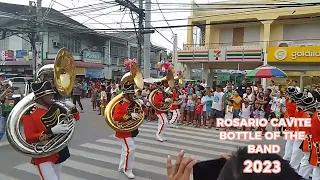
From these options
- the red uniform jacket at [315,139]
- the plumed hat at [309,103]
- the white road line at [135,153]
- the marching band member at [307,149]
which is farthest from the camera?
the white road line at [135,153]

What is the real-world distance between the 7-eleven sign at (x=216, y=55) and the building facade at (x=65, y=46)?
29.5ft

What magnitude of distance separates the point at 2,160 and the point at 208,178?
627cm

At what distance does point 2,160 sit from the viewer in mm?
6375

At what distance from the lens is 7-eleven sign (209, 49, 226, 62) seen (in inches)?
825

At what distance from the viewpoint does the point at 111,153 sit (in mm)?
7082

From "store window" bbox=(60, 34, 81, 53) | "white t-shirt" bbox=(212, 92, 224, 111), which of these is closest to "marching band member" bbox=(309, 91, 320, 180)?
"white t-shirt" bbox=(212, 92, 224, 111)

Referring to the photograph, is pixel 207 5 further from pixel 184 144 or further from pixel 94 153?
pixel 94 153

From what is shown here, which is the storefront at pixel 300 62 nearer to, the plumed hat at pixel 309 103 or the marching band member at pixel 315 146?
the plumed hat at pixel 309 103

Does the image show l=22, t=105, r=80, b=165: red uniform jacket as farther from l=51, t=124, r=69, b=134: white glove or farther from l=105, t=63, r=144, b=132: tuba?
l=105, t=63, r=144, b=132: tuba

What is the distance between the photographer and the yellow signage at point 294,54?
17.8 meters

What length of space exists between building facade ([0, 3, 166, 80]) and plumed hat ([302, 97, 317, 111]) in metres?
20.4

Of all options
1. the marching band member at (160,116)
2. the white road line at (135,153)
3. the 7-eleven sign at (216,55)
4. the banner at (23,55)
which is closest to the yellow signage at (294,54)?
the 7-eleven sign at (216,55)

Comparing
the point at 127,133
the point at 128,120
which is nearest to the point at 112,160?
the point at 127,133

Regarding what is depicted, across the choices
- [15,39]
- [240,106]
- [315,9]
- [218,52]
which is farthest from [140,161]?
[15,39]
